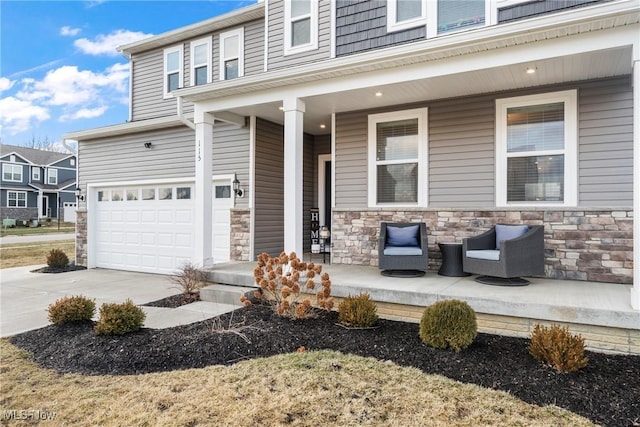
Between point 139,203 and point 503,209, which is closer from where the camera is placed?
point 503,209

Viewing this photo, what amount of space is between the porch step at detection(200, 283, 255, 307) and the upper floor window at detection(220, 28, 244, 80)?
5.21 m

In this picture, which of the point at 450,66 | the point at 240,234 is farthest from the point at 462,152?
the point at 240,234

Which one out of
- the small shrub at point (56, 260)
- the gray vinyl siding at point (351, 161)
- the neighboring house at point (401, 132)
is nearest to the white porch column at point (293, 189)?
the neighboring house at point (401, 132)

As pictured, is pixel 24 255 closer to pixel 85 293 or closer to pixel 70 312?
pixel 85 293

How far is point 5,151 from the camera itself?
29781 mm

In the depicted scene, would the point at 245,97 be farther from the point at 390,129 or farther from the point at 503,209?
the point at 503,209

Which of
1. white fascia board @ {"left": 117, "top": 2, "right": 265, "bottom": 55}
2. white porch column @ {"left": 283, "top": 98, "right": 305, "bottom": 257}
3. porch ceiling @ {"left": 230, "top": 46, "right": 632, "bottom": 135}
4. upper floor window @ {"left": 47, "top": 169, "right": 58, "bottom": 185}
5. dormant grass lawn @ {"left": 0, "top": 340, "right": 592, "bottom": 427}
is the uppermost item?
white fascia board @ {"left": 117, "top": 2, "right": 265, "bottom": 55}

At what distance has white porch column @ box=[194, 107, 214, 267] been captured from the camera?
6.66m

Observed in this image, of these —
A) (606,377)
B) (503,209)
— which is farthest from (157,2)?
(606,377)

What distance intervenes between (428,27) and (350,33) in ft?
4.56

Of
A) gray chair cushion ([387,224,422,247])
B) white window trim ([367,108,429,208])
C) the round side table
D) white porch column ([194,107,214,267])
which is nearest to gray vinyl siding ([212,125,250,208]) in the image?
white porch column ([194,107,214,267])

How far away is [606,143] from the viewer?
518 centimetres

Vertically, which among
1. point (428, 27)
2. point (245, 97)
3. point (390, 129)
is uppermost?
point (428, 27)

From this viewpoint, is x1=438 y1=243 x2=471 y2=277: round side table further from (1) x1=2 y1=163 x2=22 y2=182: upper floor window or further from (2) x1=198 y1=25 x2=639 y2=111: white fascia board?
(1) x1=2 y1=163 x2=22 y2=182: upper floor window
